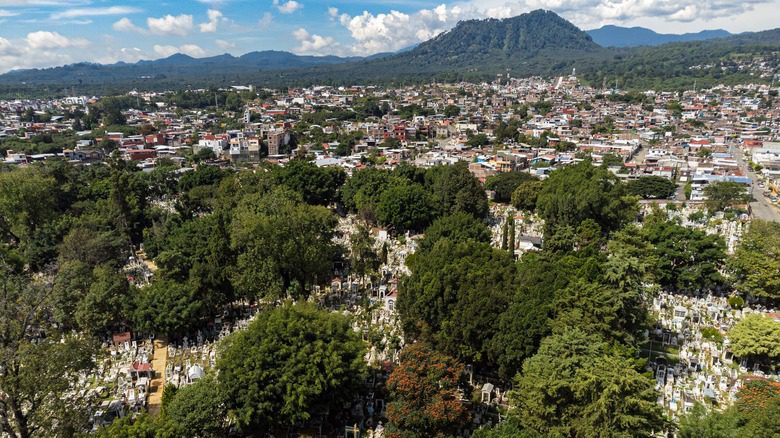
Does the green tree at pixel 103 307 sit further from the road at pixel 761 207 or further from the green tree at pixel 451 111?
the green tree at pixel 451 111

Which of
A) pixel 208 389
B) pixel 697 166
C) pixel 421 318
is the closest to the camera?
pixel 208 389

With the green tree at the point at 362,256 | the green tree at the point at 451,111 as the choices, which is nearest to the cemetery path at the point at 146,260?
the green tree at the point at 362,256

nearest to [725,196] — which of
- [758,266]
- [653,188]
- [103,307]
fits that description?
[653,188]

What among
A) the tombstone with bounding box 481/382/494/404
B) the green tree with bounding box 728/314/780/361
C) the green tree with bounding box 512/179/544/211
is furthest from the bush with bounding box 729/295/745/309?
the green tree with bounding box 512/179/544/211

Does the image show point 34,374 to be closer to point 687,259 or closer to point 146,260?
point 146,260

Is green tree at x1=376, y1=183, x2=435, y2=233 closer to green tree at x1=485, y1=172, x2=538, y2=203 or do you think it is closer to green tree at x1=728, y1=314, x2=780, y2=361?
green tree at x1=485, y1=172, x2=538, y2=203

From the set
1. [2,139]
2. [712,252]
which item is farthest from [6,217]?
[2,139]

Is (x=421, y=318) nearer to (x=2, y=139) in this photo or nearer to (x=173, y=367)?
(x=173, y=367)
